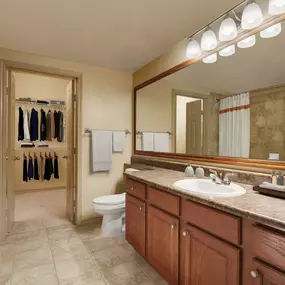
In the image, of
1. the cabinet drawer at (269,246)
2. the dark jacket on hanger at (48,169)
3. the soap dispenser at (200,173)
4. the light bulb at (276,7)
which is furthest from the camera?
the dark jacket on hanger at (48,169)

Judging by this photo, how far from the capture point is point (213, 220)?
1.12m

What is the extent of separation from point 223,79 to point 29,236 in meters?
2.75

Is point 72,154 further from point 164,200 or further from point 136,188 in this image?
point 164,200

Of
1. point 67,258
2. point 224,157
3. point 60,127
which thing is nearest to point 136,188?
point 224,157

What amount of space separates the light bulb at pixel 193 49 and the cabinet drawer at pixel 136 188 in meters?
1.32

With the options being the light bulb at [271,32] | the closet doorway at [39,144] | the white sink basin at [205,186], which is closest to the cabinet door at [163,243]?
the white sink basin at [205,186]

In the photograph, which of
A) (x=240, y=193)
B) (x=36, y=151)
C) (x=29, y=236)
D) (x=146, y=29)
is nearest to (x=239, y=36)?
(x=146, y=29)

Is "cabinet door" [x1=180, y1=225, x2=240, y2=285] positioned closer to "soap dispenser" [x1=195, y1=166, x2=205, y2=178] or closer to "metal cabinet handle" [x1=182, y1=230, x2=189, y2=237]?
"metal cabinet handle" [x1=182, y1=230, x2=189, y2=237]

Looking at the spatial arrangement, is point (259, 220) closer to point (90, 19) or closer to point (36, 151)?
point (90, 19)

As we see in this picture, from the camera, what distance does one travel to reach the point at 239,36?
161 cm

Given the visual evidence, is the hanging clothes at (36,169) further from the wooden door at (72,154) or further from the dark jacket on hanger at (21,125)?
the wooden door at (72,154)

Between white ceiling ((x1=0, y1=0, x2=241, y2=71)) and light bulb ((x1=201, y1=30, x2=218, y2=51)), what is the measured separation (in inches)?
4.8

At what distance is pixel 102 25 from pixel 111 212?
1.98m

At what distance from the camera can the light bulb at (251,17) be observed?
1391 millimetres
